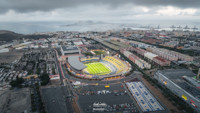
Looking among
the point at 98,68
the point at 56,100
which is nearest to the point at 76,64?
the point at 98,68

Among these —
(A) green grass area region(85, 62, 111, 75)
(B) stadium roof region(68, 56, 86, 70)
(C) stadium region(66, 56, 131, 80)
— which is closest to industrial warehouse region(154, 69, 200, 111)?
(C) stadium region(66, 56, 131, 80)

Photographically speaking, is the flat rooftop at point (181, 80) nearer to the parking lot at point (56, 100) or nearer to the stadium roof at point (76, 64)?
the stadium roof at point (76, 64)

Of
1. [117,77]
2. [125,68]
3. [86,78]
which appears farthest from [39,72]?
[125,68]

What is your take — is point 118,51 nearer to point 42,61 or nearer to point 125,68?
point 125,68

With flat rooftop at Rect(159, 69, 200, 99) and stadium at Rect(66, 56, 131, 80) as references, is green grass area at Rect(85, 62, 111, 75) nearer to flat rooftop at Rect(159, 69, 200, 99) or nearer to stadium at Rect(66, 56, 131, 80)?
stadium at Rect(66, 56, 131, 80)

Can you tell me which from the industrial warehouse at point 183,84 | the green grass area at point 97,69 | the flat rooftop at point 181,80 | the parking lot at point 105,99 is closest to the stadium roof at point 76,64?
the green grass area at point 97,69

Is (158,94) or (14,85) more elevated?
(14,85)

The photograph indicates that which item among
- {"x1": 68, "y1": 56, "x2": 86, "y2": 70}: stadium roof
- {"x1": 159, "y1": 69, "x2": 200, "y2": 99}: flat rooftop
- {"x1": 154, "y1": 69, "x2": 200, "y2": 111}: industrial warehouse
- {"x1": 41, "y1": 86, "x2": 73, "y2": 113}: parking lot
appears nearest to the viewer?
{"x1": 41, "y1": 86, "x2": 73, "y2": 113}: parking lot

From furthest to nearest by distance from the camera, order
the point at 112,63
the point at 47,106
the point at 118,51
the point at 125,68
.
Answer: the point at 118,51
the point at 112,63
the point at 125,68
the point at 47,106
